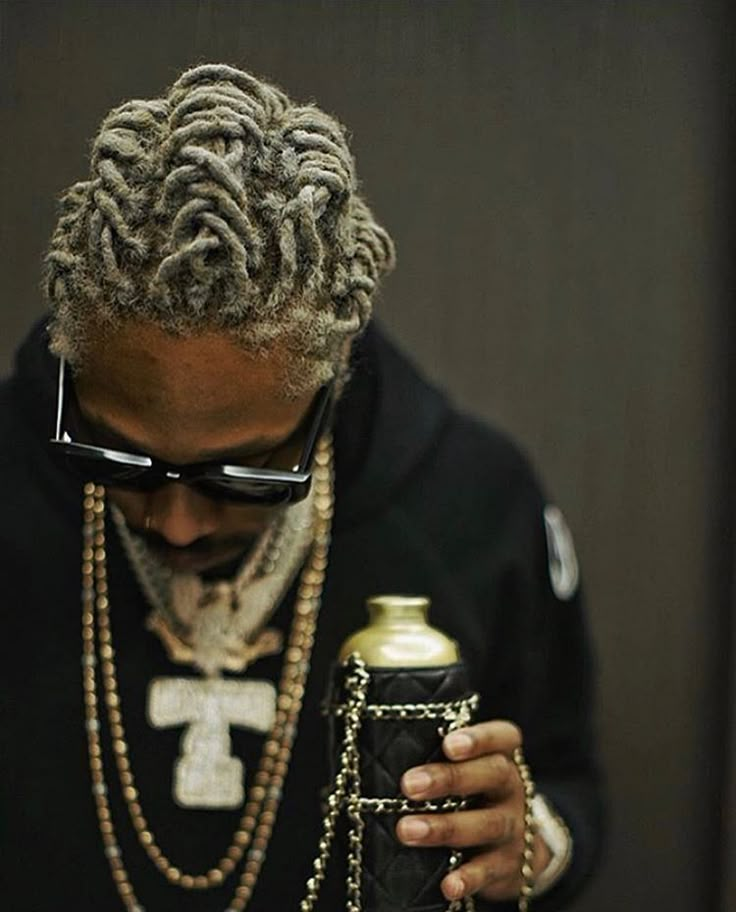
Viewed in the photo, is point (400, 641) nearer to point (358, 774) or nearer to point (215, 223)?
point (358, 774)

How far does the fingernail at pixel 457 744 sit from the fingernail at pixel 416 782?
0.08ft

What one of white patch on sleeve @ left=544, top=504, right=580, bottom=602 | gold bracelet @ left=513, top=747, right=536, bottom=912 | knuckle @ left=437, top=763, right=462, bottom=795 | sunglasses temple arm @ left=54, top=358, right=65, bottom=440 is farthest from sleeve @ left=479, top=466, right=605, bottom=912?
sunglasses temple arm @ left=54, top=358, right=65, bottom=440

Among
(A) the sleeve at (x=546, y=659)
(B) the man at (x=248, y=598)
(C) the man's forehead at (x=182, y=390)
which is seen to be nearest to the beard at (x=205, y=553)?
(B) the man at (x=248, y=598)

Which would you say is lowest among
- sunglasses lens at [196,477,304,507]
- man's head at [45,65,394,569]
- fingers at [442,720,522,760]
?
fingers at [442,720,522,760]

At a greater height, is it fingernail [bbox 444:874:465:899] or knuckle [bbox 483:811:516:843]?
knuckle [bbox 483:811:516:843]

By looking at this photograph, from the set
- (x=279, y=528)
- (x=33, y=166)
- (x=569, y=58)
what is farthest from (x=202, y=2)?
(x=279, y=528)

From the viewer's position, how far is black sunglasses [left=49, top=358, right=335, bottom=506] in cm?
89

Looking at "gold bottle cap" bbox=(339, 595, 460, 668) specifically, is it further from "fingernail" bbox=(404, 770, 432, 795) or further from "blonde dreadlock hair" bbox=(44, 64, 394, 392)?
"blonde dreadlock hair" bbox=(44, 64, 394, 392)

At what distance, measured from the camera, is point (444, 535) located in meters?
1.14

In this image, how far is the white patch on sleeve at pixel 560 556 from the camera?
46.2 inches

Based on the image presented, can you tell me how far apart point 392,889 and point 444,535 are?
346 mm

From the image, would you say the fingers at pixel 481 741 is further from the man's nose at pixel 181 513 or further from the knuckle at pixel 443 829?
the man's nose at pixel 181 513

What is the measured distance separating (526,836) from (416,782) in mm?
165

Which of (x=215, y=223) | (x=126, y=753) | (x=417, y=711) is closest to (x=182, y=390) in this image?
(x=215, y=223)
